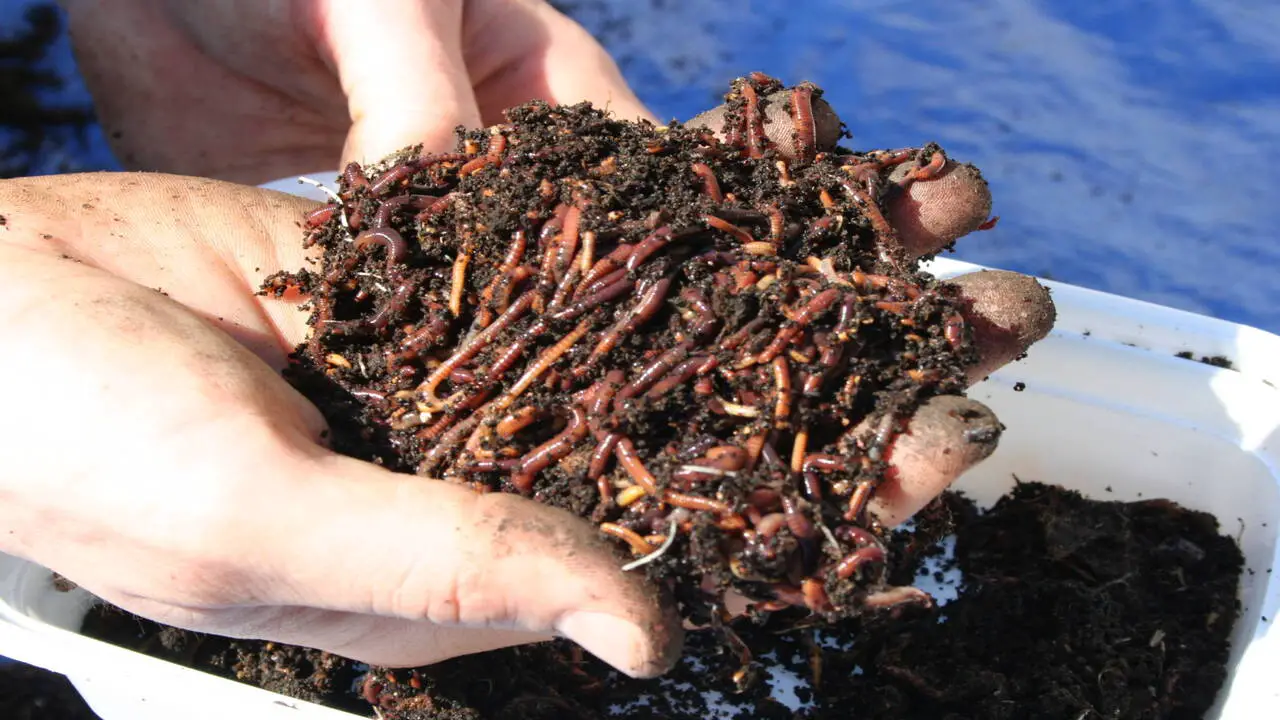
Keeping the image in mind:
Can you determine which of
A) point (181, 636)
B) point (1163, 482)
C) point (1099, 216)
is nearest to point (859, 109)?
point (1099, 216)

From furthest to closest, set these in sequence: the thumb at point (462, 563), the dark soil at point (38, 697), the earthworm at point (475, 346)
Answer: the dark soil at point (38, 697), the earthworm at point (475, 346), the thumb at point (462, 563)

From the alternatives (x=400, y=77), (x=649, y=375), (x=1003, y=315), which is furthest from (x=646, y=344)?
(x=400, y=77)

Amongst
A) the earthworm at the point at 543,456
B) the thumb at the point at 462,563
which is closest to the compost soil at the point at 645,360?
the earthworm at the point at 543,456

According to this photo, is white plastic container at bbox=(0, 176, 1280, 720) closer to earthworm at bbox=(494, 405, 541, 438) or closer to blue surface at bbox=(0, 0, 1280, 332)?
earthworm at bbox=(494, 405, 541, 438)

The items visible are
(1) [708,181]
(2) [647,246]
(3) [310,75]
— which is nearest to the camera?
(2) [647,246]

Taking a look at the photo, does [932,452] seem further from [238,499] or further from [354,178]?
[354,178]

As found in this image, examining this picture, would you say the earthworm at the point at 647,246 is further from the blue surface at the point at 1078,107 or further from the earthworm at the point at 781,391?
the blue surface at the point at 1078,107
